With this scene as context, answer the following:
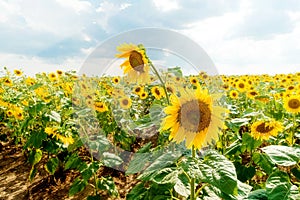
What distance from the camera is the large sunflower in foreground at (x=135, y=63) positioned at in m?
1.70

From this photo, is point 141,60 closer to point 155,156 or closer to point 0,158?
point 155,156

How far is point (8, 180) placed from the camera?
11.9 ft

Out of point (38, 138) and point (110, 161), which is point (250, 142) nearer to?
point (110, 161)

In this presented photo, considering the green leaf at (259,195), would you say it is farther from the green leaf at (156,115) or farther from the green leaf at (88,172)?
the green leaf at (88,172)

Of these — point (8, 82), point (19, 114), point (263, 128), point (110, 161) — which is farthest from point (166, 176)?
point (8, 82)

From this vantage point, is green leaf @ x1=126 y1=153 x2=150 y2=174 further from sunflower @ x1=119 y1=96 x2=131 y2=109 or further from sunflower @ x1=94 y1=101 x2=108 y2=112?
sunflower @ x1=119 y1=96 x2=131 y2=109

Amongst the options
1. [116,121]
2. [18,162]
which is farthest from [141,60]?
[18,162]

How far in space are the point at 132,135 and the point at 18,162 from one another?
1.79 m

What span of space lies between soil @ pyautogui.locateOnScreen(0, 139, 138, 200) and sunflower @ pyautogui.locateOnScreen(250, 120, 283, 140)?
5.23 feet

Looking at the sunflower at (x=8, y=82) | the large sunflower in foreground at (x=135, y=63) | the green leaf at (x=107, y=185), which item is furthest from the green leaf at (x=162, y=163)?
the sunflower at (x=8, y=82)

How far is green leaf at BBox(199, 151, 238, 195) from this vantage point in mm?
979

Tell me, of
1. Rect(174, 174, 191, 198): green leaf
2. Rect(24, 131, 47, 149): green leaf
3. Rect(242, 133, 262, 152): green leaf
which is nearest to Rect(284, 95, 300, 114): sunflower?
Rect(242, 133, 262, 152): green leaf

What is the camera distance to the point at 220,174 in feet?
3.33

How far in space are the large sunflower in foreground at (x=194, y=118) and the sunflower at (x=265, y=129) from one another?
961 mm
